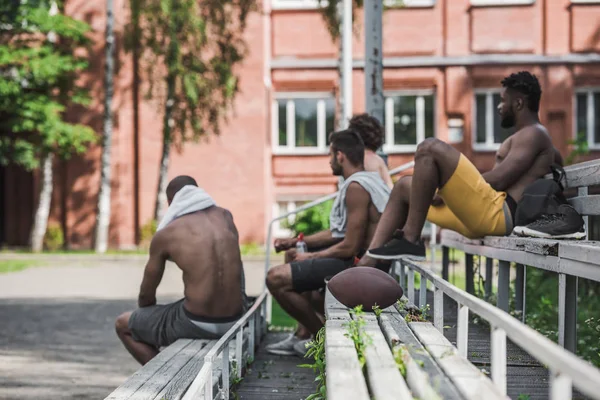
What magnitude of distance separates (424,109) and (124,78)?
31.1 ft

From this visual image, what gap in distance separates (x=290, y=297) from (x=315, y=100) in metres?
21.3

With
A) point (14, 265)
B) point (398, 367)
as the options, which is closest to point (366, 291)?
point (398, 367)

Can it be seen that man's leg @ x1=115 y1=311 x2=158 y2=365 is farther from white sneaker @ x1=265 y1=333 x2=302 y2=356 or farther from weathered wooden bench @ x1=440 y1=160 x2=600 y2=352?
weathered wooden bench @ x1=440 y1=160 x2=600 y2=352

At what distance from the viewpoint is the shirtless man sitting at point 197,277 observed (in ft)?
20.3

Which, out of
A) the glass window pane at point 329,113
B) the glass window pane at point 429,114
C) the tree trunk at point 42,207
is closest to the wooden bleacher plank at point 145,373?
the tree trunk at point 42,207

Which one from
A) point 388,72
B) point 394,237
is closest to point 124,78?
point 388,72

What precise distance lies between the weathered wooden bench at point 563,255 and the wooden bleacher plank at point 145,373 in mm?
2307

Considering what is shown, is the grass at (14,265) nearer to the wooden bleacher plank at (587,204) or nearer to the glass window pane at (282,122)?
the glass window pane at (282,122)

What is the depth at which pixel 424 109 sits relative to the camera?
27.6 metres

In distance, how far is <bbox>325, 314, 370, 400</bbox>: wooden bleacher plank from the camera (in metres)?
2.64

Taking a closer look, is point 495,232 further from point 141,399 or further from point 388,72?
point 388,72

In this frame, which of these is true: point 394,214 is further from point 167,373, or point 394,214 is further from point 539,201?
point 167,373

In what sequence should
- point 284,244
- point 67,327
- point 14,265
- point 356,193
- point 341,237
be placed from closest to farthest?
point 356,193, point 341,237, point 284,244, point 67,327, point 14,265

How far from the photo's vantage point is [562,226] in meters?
5.44
